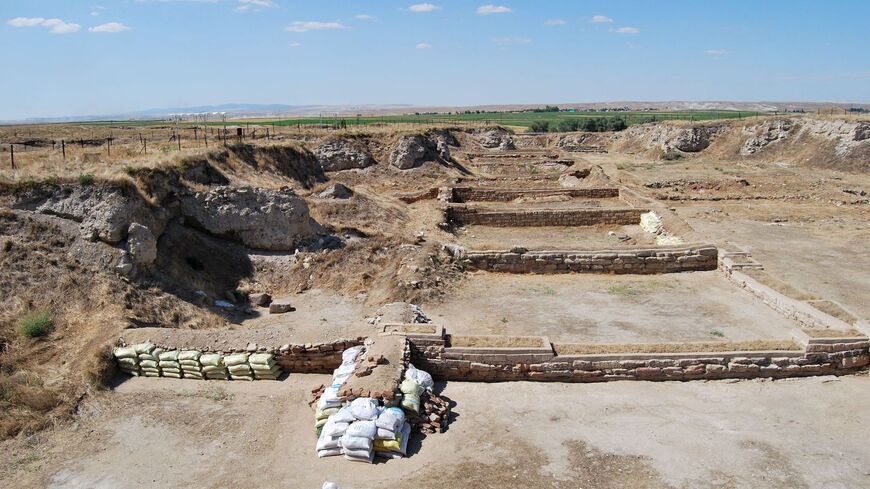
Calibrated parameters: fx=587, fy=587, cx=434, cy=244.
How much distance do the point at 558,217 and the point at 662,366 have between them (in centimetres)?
1319

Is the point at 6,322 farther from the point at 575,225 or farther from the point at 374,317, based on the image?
the point at 575,225

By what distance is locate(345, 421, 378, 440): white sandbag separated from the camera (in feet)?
24.6

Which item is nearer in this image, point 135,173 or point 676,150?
point 135,173

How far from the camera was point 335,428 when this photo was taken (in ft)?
25.3

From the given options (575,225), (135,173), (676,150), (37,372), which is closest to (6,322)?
(37,372)

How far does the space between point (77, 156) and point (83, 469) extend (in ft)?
40.1

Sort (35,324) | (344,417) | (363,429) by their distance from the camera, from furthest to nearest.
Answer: (35,324)
(344,417)
(363,429)

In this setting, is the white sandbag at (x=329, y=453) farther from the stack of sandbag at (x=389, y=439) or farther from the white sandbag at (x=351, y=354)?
the white sandbag at (x=351, y=354)

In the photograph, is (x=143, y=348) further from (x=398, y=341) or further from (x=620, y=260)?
(x=620, y=260)

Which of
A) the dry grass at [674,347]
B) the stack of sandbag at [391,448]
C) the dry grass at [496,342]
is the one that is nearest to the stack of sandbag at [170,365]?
the stack of sandbag at [391,448]

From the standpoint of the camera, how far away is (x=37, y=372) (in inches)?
369

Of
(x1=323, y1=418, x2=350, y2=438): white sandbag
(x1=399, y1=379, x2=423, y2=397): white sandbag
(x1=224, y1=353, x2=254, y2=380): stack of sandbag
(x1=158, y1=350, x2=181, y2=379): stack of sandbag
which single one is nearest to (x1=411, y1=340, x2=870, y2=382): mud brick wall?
(x1=399, y1=379, x2=423, y2=397): white sandbag

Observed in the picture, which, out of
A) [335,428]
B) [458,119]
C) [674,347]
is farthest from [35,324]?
[458,119]

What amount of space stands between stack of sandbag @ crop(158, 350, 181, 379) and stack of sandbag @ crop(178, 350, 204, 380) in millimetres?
76
